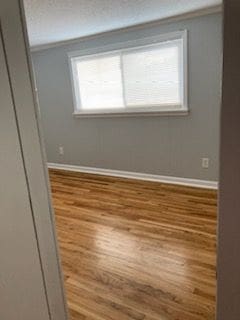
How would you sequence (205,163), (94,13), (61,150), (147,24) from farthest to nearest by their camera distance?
(61,150) < (205,163) < (147,24) < (94,13)

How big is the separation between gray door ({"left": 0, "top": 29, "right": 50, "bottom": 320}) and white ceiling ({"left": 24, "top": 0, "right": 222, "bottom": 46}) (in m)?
1.84

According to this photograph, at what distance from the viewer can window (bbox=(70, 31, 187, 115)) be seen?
3336mm

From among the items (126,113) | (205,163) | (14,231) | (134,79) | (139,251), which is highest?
(134,79)

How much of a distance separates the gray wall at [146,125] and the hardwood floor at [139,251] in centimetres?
42

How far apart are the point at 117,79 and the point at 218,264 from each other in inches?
131

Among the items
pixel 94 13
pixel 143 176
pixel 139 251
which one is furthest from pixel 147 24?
pixel 139 251

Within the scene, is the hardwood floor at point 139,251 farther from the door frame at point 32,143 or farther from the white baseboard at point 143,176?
the door frame at point 32,143

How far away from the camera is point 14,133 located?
936 mm

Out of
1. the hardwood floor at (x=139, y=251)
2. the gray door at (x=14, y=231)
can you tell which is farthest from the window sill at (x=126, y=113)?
the gray door at (x=14, y=231)

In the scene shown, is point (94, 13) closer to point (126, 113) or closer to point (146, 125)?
point (126, 113)

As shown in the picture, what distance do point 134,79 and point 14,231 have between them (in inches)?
122

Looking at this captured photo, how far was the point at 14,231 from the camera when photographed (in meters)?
0.98

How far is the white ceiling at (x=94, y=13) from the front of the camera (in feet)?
7.95

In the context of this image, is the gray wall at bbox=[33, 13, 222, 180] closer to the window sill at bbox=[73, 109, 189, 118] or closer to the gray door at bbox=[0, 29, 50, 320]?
the window sill at bbox=[73, 109, 189, 118]
